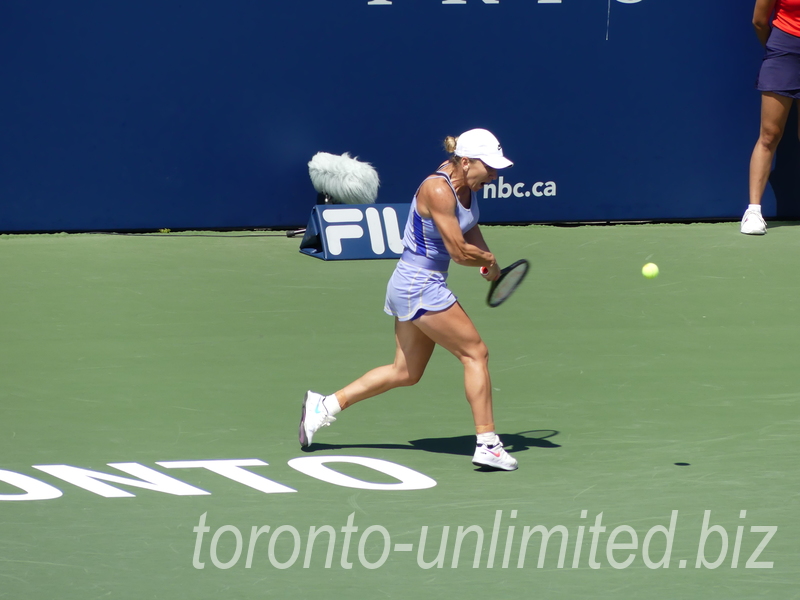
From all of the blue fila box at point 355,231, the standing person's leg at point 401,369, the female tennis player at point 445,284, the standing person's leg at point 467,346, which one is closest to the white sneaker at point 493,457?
the female tennis player at point 445,284

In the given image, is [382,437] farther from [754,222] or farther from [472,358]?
[754,222]

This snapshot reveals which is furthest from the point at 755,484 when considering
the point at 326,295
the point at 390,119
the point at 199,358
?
the point at 390,119

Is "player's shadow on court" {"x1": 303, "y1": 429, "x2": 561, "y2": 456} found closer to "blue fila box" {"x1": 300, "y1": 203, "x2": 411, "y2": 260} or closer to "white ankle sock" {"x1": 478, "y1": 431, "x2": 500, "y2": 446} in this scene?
"white ankle sock" {"x1": 478, "y1": 431, "x2": 500, "y2": 446}

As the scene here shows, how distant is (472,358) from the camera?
5785 mm

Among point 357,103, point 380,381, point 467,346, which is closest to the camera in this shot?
point 467,346

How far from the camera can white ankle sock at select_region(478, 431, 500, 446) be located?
18.4 feet

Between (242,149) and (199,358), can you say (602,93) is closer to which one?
(242,149)

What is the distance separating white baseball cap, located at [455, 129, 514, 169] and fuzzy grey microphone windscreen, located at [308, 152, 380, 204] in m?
5.39

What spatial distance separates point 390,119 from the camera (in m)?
11.8

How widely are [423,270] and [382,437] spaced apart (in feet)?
3.01

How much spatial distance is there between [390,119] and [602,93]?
6.85 ft

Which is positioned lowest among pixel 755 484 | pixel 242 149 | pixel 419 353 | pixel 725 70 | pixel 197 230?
pixel 755 484
